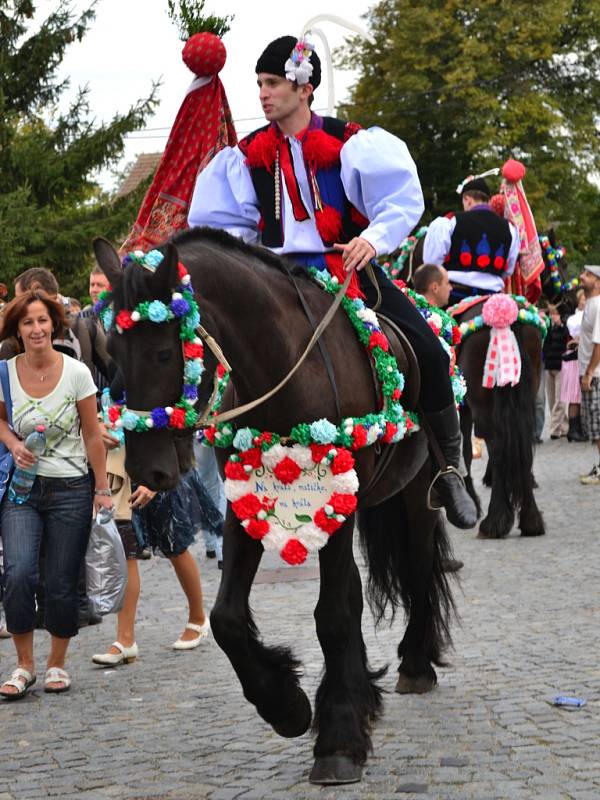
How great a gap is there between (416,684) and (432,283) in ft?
14.3

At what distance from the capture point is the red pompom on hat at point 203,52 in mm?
6234

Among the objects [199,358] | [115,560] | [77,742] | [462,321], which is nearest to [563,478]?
[462,321]

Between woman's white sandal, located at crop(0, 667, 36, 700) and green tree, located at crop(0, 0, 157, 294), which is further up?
green tree, located at crop(0, 0, 157, 294)

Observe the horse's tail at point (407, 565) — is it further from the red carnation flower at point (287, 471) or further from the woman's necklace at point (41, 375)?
the woman's necklace at point (41, 375)

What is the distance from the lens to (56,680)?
7.27m

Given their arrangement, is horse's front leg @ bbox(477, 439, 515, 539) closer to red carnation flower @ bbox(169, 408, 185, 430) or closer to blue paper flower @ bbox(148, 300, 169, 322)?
red carnation flower @ bbox(169, 408, 185, 430)

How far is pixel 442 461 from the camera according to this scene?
21.7 ft

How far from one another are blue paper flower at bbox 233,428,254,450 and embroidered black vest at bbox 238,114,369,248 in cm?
98

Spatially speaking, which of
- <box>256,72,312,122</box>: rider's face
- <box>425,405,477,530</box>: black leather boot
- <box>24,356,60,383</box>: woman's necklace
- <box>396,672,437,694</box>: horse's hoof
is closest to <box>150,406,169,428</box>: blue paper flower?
<box>256,72,312,122</box>: rider's face

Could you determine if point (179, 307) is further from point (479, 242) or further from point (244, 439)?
point (479, 242)

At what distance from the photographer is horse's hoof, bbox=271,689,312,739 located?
5590 mm

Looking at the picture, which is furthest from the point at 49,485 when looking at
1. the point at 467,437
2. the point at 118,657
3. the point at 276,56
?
the point at 467,437

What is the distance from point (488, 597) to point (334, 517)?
3.97m

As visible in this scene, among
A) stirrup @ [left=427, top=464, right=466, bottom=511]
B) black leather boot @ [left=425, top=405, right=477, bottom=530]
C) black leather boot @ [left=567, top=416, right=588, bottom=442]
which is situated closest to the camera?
black leather boot @ [left=425, top=405, right=477, bottom=530]
